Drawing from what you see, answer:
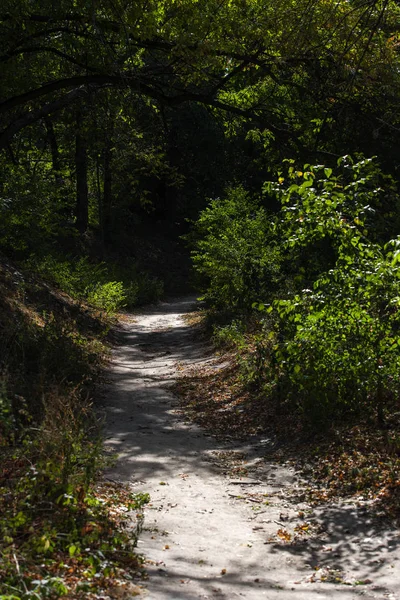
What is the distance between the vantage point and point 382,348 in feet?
24.4

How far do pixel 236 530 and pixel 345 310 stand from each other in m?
2.78

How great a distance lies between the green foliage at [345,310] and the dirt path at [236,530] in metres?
1.25

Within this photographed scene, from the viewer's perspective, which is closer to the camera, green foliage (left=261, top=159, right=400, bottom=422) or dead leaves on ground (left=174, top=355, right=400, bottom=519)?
dead leaves on ground (left=174, top=355, right=400, bottom=519)

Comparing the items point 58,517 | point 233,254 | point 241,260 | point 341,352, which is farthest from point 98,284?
point 58,517

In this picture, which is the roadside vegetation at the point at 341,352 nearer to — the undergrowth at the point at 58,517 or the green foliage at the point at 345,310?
the green foliage at the point at 345,310

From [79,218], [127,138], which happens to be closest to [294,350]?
[127,138]

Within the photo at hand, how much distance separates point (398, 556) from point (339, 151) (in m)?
8.57

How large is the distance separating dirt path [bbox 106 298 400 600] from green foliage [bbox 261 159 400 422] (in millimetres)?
1247

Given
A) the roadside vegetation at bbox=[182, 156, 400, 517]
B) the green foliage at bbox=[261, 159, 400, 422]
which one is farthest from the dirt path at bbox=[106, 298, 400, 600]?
the green foliage at bbox=[261, 159, 400, 422]

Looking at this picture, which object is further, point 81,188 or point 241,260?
point 81,188

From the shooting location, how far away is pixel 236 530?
5863 millimetres

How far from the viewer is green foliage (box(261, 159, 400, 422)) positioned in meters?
7.39

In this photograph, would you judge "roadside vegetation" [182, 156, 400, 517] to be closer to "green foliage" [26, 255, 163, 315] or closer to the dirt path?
the dirt path

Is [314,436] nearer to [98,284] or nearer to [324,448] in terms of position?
[324,448]
